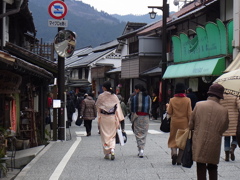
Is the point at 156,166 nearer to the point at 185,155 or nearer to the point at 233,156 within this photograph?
the point at 233,156

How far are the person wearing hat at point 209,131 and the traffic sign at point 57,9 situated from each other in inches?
366

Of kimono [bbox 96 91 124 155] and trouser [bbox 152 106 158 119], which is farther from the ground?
kimono [bbox 96 91 124 155]

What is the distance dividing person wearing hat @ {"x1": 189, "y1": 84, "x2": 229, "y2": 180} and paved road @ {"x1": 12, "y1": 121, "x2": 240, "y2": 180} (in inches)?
73.8

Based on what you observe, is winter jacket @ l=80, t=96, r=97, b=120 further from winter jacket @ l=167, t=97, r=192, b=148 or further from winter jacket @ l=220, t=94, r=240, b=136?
winter jacket @ l=220, t=94, r=240, b=136

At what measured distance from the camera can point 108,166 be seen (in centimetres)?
965

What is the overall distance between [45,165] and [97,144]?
446cm

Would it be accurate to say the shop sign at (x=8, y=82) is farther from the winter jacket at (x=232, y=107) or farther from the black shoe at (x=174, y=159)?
the winter jacket at (x=232, y=107)

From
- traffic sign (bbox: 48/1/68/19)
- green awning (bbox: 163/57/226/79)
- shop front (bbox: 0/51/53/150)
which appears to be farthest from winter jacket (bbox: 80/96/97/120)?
green awning (bbox: 163/57/226/79)

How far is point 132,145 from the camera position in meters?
13.8

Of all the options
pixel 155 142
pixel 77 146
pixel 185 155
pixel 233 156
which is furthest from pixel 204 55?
pixel 185 155

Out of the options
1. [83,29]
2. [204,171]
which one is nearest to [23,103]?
[204,171]

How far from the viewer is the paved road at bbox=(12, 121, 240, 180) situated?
8.39 metres

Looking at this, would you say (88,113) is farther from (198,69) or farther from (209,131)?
(209,131)

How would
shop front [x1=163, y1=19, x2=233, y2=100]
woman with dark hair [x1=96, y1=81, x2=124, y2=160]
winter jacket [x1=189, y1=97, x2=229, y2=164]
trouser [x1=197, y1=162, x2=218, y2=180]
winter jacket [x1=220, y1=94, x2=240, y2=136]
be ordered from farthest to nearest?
shop front [x1=163, y1=19, x2=233, y2=100] < woman with dark hair [x1=96, y1=81, x2=124, y2=160] < winter jacket [x1=220, y1=94, x2=240, y2=136] < trouser [x1=197, y1=162, x2=218, y2=180] < winter jacket [x1=189, y1=97, x2=229, y2=164]
